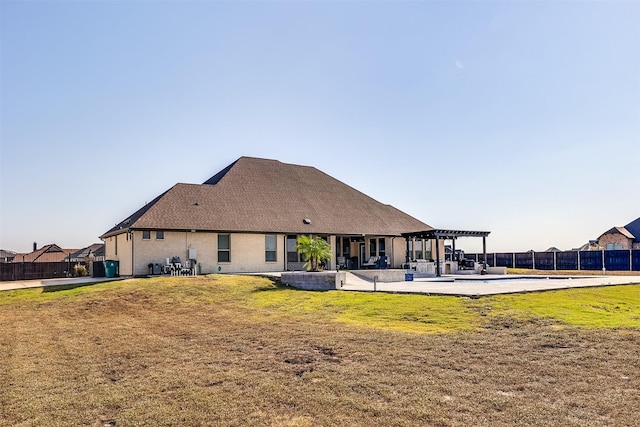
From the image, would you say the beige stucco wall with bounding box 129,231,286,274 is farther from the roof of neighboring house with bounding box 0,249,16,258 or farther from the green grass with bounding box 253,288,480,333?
the roof of neighboring house with bounding box 0,249,16,258

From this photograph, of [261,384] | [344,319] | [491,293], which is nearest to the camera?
[261,384]

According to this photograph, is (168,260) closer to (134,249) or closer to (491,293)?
(134,249)

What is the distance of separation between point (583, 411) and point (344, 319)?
843 cm

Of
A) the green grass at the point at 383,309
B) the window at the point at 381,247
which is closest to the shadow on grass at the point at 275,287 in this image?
the green grass at the point at 383,309

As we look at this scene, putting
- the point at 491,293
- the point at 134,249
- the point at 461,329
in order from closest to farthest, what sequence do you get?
the point at 461,329, the point at 491,293, the point at 134,249

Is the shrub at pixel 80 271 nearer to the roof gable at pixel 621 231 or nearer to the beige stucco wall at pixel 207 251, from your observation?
the beige stucco wall at pixel 207 251

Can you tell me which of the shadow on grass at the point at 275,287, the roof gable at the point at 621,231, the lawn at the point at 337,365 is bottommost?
the lawn at the point at 337,365

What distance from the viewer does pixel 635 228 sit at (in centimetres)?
5609

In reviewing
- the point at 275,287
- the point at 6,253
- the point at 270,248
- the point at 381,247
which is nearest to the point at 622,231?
→ the point at 381,247

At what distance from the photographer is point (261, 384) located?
777 cm

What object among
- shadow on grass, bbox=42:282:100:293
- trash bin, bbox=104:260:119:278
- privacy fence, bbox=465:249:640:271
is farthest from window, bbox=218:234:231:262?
privacy fence, bbox=465:249:640:271

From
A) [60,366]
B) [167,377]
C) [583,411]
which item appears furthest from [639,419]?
[60,366]

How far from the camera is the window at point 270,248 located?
102 ft

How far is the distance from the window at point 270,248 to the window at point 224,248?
8.00 feet
